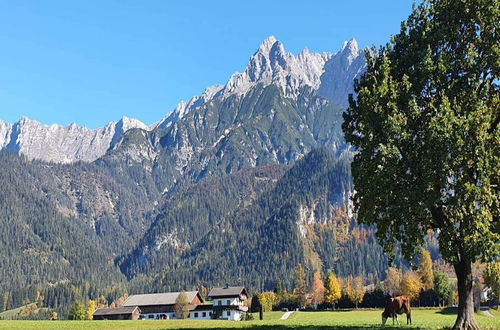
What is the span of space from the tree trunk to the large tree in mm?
66

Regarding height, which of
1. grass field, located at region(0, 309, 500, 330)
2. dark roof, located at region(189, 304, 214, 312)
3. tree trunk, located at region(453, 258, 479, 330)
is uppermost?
tree trunk, located at region(453, 258, 479, 330)

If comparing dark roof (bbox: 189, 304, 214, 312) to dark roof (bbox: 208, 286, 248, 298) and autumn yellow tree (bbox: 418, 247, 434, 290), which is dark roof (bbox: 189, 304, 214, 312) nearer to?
dark roof (bbox: 208, 286, 248, 298)

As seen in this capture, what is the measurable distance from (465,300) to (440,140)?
1136cm

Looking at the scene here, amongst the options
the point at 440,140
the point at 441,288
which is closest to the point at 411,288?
the point at 441,288

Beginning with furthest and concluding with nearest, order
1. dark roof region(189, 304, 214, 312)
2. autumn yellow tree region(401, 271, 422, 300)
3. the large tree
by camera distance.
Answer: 1. dark roof region(189, 304, 214, 312)
2. autumn yellow tree region(401, 271, 422, 300)
3. the large tree

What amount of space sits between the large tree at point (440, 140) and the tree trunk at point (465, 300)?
7cm

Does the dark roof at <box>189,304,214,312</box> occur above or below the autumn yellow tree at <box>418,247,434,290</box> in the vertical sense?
below

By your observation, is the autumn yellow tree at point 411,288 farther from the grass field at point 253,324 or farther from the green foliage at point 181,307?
the grass field at point 253,324

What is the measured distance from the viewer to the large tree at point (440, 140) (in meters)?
34.1

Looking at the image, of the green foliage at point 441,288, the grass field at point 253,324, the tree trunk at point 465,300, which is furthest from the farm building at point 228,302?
the tree trunk at point 465,300

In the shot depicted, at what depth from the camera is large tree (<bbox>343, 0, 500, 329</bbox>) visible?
34062 mm

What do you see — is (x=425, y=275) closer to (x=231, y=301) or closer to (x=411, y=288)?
(x=411, y=288)

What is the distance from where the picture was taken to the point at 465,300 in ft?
121

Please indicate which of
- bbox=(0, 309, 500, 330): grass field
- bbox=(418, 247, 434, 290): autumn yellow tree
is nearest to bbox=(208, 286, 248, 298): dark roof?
bbox=(418, 247, 434, 290): autumn yellow tree
